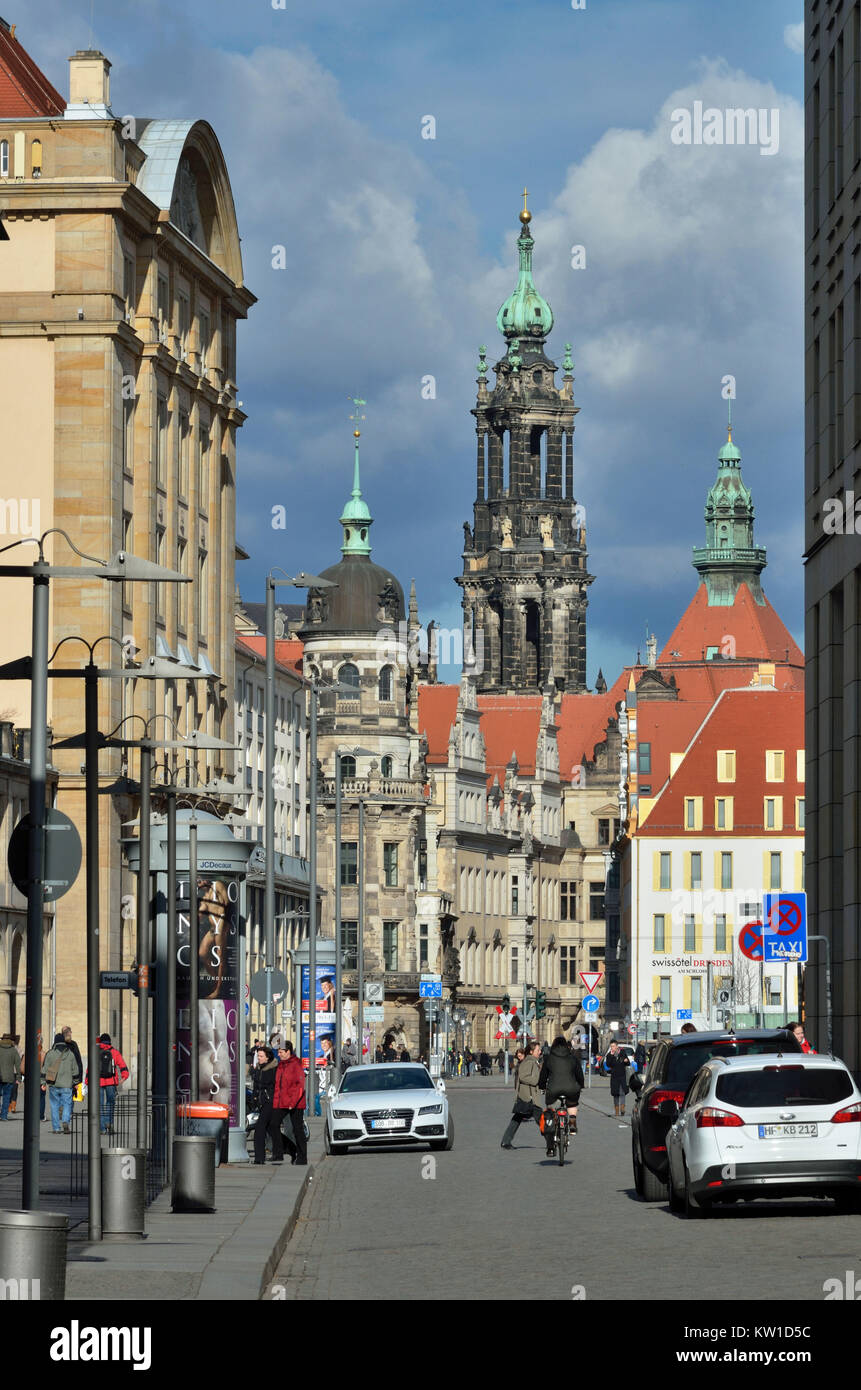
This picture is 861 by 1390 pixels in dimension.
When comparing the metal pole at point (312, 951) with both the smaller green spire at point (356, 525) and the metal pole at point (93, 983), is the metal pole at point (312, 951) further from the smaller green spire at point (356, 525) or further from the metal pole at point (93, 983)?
the smaller green spire at point (356, 525)

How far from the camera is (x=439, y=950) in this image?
139 meters

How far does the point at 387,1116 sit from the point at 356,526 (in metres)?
105

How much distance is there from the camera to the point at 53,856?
18234 mm

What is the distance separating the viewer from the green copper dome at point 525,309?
608 ft

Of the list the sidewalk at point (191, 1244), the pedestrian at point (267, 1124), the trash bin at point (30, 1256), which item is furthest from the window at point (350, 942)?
the trash bin at point (30, 1256)

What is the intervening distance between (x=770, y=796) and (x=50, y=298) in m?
56.9

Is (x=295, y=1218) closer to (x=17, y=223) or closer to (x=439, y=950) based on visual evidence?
(x=17, y=223)

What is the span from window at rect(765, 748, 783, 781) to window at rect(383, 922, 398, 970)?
26.7 meters

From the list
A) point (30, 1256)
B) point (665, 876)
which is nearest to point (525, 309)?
point (665, 876)

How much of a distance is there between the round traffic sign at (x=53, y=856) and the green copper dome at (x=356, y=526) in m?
125

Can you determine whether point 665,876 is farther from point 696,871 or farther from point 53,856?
point 53,856
